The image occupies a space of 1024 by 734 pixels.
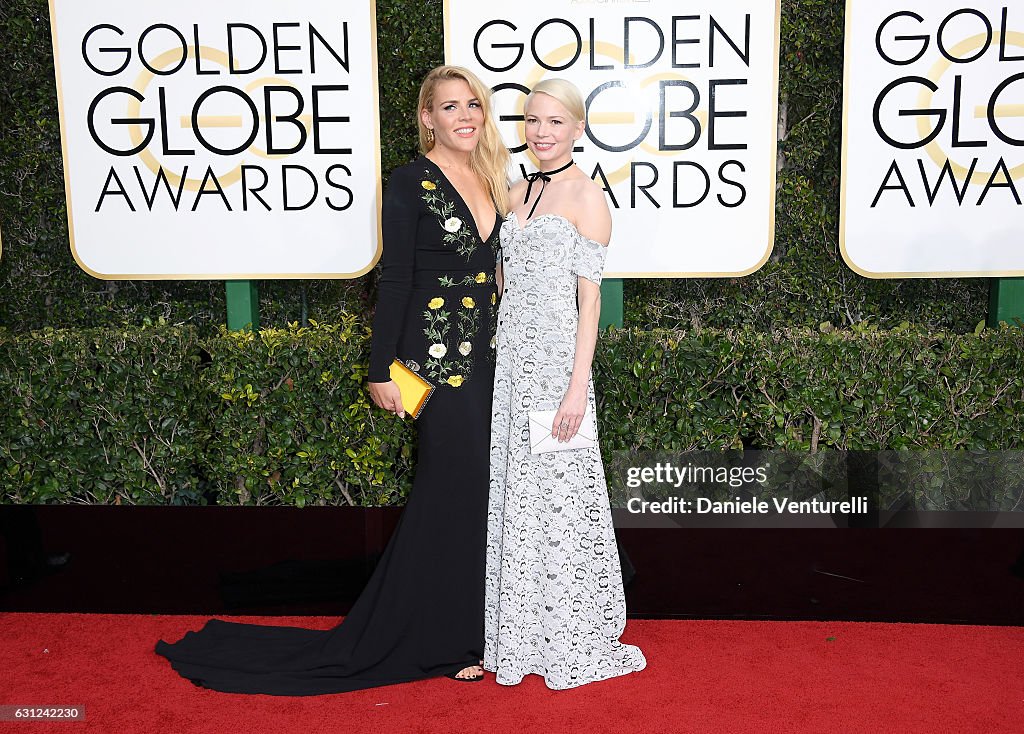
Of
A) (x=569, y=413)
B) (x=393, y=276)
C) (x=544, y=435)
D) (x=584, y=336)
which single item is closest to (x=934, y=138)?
(x=584, y=336)

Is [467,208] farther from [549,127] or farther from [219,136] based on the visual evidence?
[219,136]

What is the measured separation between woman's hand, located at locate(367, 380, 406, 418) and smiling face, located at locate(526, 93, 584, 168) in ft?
3.14

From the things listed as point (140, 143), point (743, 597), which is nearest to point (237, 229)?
point (140, 143)

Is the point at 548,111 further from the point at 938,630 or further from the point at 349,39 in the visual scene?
the point at 938,630

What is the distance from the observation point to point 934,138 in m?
3.97

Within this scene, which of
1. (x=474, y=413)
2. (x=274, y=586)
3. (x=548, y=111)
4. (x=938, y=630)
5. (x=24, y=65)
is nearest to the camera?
(x=548, y=111)

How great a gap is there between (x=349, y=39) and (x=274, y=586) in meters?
2.52

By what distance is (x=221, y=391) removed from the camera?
385 cm

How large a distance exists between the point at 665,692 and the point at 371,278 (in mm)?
2774

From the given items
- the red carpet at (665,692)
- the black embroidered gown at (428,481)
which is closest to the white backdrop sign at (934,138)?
the red carpet at (665,692)

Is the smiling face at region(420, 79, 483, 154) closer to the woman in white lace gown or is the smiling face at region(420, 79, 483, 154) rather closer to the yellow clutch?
the woman in white lace gown

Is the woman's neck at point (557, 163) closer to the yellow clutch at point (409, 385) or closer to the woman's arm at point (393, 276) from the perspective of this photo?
the woman's arm at point (393, 276)

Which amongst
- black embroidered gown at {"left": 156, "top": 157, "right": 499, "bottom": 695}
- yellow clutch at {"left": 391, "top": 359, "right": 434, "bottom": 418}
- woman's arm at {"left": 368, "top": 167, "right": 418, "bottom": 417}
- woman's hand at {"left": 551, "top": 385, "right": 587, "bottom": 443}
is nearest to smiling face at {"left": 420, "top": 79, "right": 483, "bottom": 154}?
black embroidered gown at {"left": 156, "top": 157, "right": 499, "bottom": 695}

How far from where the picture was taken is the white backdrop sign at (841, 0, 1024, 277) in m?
3.91
